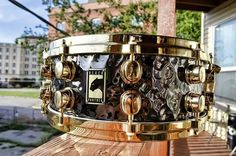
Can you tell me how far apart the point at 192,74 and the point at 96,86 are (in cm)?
31

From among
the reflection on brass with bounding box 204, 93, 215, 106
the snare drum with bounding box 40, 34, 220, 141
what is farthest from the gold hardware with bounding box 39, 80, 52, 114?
the reflection on brass with bounding box 204, 93, 215, 106

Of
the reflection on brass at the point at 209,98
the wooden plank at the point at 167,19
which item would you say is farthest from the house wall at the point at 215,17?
the reflection on brass at the point at 209,98

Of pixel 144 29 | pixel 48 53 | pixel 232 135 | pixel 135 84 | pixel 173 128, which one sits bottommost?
pixel 232 135

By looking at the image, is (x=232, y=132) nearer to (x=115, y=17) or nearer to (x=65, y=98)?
(x=65, y=98)

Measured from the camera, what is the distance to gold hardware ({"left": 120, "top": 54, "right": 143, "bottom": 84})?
75 cm

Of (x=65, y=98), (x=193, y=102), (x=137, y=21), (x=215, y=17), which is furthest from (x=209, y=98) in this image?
(x=137, y=21)

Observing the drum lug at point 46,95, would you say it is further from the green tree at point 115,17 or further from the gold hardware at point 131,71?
the green tree at point 115,17

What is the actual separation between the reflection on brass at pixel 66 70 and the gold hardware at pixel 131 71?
0.17m

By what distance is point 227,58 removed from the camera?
4.51 meters

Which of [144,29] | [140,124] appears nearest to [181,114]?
[140,124]

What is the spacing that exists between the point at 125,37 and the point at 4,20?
19985mm

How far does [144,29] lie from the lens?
31.8 ft

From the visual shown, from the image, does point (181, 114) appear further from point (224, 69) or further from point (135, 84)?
point (224, 69)

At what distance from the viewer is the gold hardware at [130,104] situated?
2.46 ft
